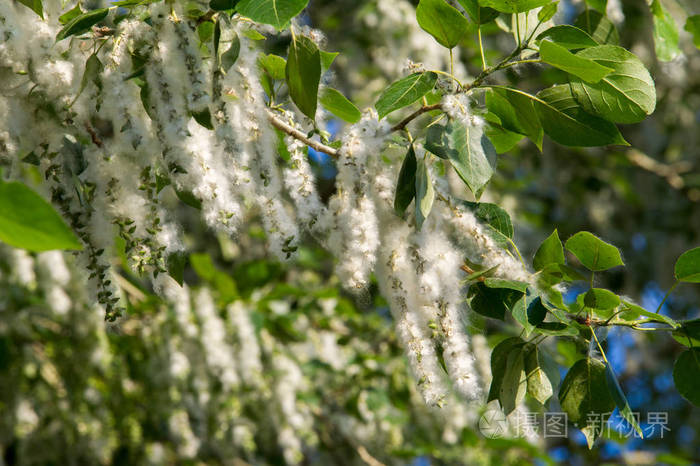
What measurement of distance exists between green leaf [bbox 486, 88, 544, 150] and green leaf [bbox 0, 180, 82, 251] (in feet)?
2.37

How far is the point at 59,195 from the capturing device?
1087 millimetres

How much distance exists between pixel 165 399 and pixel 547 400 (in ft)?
8.72

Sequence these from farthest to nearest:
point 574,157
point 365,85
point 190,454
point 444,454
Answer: point 574,157, point 365,85, point 190,454, point 444,454

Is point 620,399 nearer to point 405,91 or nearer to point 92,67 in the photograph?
point 405,91

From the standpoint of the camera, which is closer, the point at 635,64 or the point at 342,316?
the point at 635,64

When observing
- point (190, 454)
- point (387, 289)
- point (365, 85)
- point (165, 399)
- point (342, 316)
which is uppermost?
point (387, 289)

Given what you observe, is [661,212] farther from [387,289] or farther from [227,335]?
[387,289]

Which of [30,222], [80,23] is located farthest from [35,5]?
[30,222]

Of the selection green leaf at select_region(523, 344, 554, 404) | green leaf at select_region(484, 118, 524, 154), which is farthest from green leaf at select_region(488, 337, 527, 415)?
green leaf at select_region(484, 118, 524, 154)

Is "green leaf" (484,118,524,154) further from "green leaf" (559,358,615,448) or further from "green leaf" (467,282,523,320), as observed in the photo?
"green leaf" (559,358,615,448)

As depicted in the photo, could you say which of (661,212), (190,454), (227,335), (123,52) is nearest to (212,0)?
(123,52)

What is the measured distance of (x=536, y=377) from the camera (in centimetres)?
116

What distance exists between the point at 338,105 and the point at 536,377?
23.0 inches

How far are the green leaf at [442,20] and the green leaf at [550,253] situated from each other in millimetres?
357
